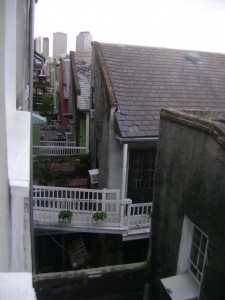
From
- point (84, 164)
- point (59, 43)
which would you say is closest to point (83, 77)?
point (84, 164)

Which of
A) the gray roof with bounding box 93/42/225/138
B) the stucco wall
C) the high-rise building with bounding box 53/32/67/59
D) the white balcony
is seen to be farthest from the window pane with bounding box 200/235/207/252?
the high-rise building with bounding box 53/32/67/59

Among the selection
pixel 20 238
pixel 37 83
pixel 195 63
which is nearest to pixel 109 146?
pixel 195 63

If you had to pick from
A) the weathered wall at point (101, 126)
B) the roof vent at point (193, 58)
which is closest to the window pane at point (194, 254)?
the weathered wall at point (101, 126)

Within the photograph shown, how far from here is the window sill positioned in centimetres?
527

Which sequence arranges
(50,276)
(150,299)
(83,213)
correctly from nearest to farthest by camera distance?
(50,276) → (150,299) → (83,213)

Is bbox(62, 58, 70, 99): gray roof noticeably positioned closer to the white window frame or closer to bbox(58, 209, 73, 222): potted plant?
bbox(58, 209, 73, 222): potted plant

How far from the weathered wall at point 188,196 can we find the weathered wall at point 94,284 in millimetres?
564

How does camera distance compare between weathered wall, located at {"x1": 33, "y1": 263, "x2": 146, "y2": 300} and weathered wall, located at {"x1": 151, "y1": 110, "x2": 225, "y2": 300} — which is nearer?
weathered wall, located at {"x1": 151, "y1": 110, "x2": 225, "y2": 300}

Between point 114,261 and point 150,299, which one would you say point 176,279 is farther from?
point 114,261

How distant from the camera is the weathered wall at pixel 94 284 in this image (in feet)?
21.4

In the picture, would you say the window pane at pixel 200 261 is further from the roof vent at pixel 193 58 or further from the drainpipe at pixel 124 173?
the roof vent at pixel 193 58

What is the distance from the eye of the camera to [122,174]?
972cm

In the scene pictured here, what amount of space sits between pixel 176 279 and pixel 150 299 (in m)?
1.76

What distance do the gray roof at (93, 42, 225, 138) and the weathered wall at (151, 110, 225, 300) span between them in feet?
9.84
